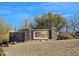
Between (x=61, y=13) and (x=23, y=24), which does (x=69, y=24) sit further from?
(x=23, y=24)

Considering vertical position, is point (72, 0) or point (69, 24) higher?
point (72, 0)

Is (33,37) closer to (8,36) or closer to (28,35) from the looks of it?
(28,35)

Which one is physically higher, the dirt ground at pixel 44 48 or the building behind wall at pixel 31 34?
the building behind wall at pixel 31 34

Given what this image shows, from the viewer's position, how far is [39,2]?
4117 millimetres

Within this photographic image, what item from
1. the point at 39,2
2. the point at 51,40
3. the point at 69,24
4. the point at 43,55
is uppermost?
the point at 39,2

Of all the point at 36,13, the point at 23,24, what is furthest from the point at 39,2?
the point at 23,24

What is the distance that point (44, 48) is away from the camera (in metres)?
4.13

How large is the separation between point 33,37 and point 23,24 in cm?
29

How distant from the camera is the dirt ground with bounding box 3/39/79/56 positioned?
409 centimetres

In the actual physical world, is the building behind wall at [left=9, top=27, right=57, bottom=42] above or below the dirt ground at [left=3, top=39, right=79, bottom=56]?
above

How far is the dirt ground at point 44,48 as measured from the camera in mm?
4094

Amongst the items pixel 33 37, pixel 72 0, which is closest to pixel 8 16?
pixel 33 37

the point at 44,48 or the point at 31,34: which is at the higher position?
the point at 31,34

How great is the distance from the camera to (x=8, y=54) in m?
4.13
